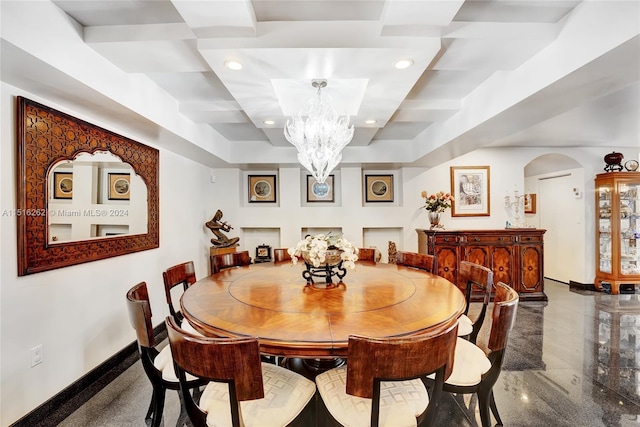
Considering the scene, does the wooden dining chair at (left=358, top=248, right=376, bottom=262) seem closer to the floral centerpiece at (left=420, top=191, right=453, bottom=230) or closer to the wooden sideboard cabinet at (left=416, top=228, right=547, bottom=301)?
the wooden sideboard cabinet at (left=416, top=228, right=547, bottom=301)

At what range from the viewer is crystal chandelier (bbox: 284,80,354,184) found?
2383 mm

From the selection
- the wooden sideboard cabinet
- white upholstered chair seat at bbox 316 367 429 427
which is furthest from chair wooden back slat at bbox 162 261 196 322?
the wooden sideboard cabinet

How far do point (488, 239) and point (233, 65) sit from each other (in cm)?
404

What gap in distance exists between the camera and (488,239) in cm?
415

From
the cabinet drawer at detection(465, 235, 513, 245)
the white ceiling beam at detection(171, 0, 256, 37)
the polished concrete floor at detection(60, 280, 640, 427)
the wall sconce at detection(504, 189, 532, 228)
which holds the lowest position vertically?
the polished concrete floor at detection(60, 280, 640, 427)

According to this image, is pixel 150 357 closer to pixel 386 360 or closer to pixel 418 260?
pixel 386 360

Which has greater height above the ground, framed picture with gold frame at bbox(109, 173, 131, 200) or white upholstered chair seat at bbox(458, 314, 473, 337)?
framed picture with gold frame at bbox(109, 173, 131, 200)

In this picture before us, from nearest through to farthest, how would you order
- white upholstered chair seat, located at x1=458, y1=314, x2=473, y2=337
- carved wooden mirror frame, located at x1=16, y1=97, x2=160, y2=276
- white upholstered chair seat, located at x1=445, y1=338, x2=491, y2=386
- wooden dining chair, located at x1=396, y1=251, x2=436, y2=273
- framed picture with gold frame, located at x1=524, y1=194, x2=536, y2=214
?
white upholstered chair seat, located at x1=445, y1=338, x2=491, y2=386 → carved wooden mirror frame, located at x1=16, y1=97, x2=160, y2=276 → white upholstered chair seat, located at x1=458, y1=314, x2=473, y2=337 → wooden dining chair, located at x1=396, y1=251, x2=436, y2=273 → framed picture with gold frame, located at x1=524, y1=194, x2=536, y2=214

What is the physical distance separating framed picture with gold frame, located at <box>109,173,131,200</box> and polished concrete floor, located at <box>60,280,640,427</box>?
1.51 meters

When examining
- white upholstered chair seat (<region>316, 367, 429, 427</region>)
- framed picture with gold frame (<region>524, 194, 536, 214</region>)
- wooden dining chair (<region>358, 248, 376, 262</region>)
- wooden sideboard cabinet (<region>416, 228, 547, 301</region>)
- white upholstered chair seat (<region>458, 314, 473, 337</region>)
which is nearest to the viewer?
white upholstered chair seat (<region>316, 367, 429, 427</region>)

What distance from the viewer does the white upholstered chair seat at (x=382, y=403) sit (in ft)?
3.71

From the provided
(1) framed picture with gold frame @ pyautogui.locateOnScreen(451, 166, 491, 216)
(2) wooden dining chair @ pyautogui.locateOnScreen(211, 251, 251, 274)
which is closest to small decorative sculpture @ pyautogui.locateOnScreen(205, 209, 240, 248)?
(2) wooden dining chair @ pyautogui.locateOnScreen(211, 251, 251, 274)

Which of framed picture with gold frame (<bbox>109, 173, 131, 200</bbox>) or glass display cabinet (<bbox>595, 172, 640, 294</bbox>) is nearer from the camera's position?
framed picture with gold frame (<bbox>109, 173, 131, 200</bbox>)

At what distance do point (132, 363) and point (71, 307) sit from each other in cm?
82
